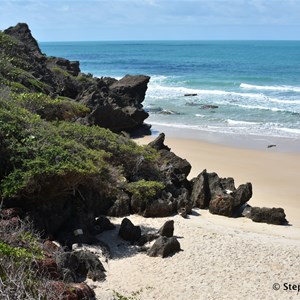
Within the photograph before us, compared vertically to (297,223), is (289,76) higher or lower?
higher

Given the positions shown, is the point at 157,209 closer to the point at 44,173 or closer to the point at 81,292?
the point at 44,173

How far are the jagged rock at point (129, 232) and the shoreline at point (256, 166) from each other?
5133mm

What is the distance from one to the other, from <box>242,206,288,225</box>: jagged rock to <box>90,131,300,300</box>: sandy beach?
25 centimetres

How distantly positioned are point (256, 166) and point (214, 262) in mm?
10773

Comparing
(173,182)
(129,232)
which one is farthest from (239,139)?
(129,232)

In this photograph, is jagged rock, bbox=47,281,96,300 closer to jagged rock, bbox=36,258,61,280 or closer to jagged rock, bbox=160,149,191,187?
jagged rock, bbox=36,258,61,280

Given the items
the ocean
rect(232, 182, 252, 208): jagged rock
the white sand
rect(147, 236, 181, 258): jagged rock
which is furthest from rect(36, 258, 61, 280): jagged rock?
the ocean

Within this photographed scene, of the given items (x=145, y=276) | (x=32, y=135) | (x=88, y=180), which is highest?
(x=32, y=135)

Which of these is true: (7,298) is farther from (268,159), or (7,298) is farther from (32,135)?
(268,159)

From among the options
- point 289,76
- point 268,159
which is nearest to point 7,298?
point 268,159

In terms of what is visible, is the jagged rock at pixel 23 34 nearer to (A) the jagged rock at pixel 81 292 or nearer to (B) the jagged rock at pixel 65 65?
(B) the jagged rock at pixel 65 65

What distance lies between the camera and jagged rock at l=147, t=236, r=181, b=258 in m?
12.1

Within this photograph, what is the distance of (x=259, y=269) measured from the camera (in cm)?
1157

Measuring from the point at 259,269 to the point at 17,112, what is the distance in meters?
7.84
